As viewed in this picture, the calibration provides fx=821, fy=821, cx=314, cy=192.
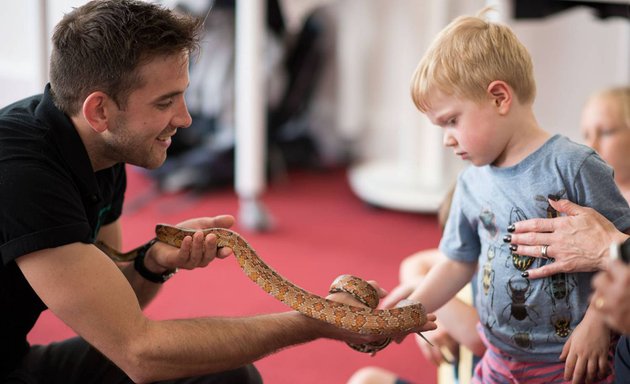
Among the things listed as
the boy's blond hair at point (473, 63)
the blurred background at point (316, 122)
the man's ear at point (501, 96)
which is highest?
the boy's blond hair at point (473, 63)

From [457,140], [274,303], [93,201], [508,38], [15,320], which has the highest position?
[508,38]

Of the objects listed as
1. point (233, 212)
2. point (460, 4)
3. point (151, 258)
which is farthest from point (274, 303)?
point (460, 4)

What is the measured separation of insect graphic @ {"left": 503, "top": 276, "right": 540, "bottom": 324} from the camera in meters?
1.79

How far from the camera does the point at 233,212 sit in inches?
177

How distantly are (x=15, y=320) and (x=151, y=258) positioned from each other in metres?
0.37

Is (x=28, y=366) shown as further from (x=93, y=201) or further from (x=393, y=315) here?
(x=393, y=315)

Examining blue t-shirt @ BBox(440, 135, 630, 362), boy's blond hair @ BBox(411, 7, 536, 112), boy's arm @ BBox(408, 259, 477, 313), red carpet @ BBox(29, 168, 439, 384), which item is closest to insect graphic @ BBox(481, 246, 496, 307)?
blue t-shirt @ BBox(440, 135, 630, 362)

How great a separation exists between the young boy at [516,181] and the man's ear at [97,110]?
68 cm

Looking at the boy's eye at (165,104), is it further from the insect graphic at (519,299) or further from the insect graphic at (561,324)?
the insect graphic at (561,324)

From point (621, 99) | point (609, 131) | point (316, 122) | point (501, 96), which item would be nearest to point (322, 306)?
point (501, 96)

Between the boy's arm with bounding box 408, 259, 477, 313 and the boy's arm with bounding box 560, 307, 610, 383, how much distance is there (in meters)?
0.34

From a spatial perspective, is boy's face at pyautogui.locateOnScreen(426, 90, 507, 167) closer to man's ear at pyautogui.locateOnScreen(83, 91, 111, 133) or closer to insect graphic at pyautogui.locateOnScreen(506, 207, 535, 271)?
insect graphic at pyautogui.locateOnScreen(506, 207, 535, 271)

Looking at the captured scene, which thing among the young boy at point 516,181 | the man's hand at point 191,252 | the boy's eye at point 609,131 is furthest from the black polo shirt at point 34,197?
the boy's eye at point 609,131

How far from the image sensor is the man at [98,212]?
1641mm
